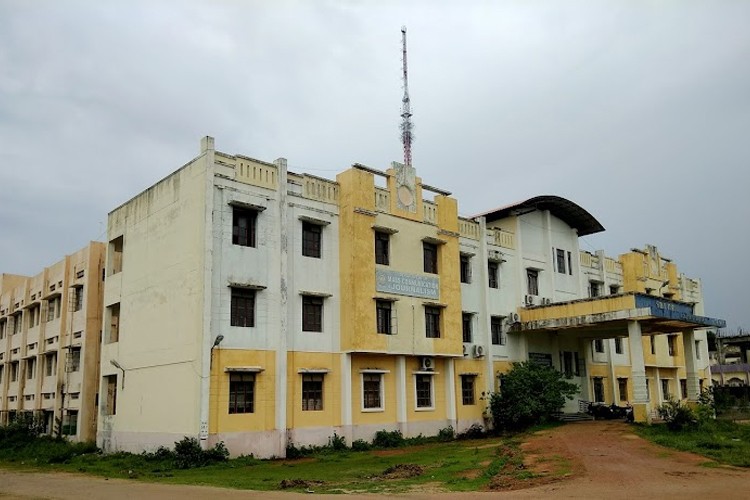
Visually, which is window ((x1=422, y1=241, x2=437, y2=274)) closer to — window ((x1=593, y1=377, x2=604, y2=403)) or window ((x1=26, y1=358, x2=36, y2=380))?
window ((x1=593, y1=377, x2=604, y2=403))

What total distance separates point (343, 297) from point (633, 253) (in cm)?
2121

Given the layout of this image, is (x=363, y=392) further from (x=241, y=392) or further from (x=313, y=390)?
(x=241, y=392)

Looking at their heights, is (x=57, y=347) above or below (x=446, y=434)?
above

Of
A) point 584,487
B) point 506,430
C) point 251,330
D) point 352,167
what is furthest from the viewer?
point 506,430

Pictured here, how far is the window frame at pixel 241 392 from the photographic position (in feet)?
65.0

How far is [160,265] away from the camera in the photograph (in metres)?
22.2

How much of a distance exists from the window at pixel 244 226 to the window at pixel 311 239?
1929 millimetres

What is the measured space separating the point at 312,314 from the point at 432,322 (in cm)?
551

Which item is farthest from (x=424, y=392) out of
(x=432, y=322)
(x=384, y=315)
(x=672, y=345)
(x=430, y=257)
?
(x=672, y=345)

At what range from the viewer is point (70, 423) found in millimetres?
27984

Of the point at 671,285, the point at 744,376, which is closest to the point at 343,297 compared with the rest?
the point at 671,285

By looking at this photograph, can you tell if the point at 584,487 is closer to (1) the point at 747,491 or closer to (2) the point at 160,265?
(1) the point at 747,491

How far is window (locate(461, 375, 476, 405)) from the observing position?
2712 centimetres

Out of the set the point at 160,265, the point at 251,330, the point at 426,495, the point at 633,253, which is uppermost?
the point at 633,253
